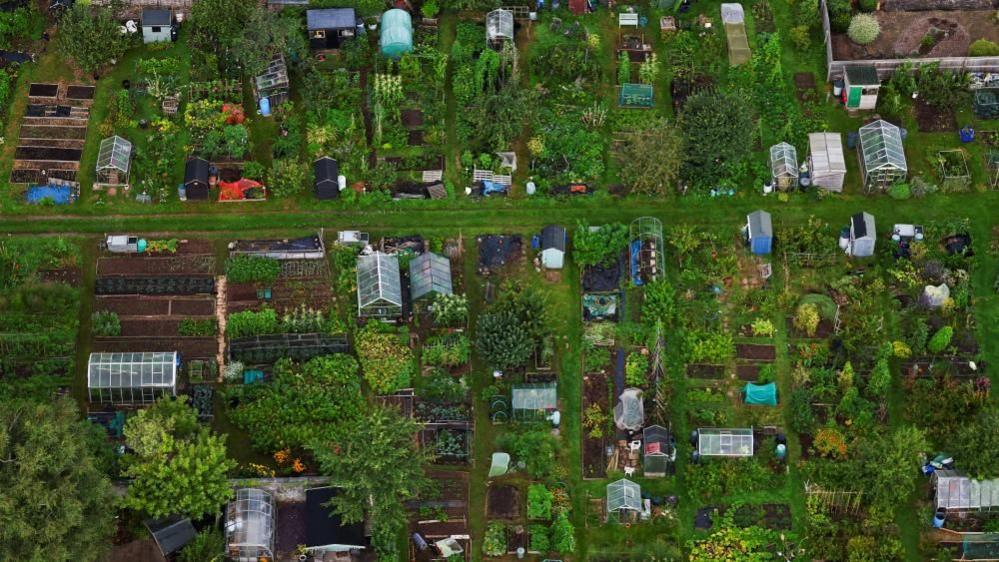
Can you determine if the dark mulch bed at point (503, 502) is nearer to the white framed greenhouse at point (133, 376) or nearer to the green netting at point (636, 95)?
the white framed greenhouse at point (133, 376)

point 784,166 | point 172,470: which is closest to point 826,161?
point 784,166

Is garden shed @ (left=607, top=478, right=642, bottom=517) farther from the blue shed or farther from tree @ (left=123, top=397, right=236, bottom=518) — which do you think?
tree @ (left=123, top=397, right=236, bottom=518)

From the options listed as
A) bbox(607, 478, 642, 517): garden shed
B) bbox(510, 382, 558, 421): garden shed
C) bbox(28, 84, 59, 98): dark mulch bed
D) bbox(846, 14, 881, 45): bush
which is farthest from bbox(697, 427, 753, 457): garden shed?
bbox(28, 84, 59, 98): dark mulch bed

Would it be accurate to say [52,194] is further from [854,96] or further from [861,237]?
[854,96]

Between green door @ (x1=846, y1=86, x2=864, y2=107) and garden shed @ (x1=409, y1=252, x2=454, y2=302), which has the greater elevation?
green door @ (x1=846, y1=86, x2=864, y2=107)

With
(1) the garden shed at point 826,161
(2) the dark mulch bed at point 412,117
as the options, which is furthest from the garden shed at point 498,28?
(1) the garden shed at point 826,161

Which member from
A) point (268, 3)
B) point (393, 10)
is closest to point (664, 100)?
point (393, 10)
